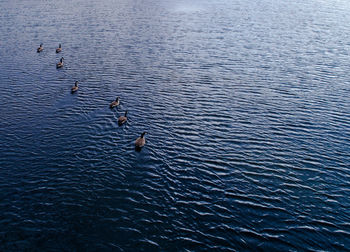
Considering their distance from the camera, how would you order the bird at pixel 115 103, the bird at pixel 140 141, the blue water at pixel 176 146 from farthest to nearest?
the bird at pixel 115 103 < the bird at pixel 140 141 < the blue water at pixel 176 146

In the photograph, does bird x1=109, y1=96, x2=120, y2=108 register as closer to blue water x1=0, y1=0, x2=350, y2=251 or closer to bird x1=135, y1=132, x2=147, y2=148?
blue water x1=0, y1=0, x2=350, y2=251

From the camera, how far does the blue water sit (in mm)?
24047

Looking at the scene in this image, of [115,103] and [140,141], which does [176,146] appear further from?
[115,103]

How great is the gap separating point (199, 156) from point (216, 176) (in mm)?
3982

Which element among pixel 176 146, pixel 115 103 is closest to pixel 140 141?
pixel 176 146

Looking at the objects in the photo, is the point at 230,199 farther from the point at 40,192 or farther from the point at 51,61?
the point at 51,61

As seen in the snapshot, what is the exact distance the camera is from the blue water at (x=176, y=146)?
947 inches

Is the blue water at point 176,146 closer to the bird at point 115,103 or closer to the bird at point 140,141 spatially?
the bird at point 140,141

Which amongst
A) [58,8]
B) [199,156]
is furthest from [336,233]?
[58,8]

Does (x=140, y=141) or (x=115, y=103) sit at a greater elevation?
(x=115, y=103)

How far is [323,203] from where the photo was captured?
27203mm

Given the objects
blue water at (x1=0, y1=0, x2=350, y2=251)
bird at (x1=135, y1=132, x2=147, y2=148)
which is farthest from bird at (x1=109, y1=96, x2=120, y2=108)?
bird at (x1=135, y1=132, x2=147, y2=148)

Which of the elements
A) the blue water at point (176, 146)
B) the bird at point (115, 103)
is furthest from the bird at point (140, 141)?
the bird at point (115, 103)

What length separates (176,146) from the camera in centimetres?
3556
